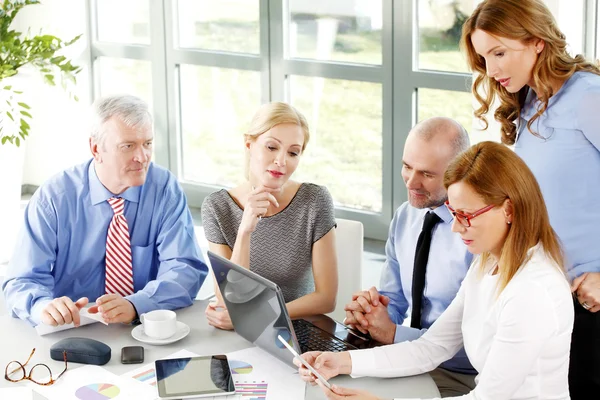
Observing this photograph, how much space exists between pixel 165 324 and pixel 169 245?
0.47 metres

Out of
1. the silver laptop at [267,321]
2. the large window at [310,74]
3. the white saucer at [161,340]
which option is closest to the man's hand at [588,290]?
the silver laptop at [267,321]

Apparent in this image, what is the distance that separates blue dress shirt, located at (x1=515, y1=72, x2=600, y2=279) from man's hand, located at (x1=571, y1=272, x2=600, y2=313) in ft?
0.17

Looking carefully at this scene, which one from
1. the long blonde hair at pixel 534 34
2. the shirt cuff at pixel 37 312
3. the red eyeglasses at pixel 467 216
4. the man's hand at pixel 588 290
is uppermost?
the long blonde hair at pixel 534 34

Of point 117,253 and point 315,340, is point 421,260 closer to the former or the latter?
point 315,340

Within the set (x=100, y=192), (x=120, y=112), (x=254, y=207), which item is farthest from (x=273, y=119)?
(x=100, y=192)

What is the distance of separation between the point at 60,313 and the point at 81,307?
3.3 inches

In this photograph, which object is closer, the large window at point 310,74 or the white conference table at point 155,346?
the white conference table at point 155,346

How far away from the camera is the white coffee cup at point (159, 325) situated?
2275mm

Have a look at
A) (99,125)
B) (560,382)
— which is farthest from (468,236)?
(99,125)

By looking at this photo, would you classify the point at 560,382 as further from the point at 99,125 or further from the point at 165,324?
the point at 99,125

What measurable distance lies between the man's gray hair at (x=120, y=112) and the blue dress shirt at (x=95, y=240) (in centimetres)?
13

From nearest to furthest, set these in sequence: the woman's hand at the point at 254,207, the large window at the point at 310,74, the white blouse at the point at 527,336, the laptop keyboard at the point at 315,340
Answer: the white blouse at the point at 527,336 < the laptop keyboard at the point at 315,340 < the woman's hand at the point at 254,207 < the large window at the point at 310,74

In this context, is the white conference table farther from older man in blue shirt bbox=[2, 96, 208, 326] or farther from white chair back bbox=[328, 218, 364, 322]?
white chair back bbox=[328, 218, 364, 322]

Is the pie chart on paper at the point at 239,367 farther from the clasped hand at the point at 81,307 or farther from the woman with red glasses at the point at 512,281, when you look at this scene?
the clasped hand at the point at 81,307
